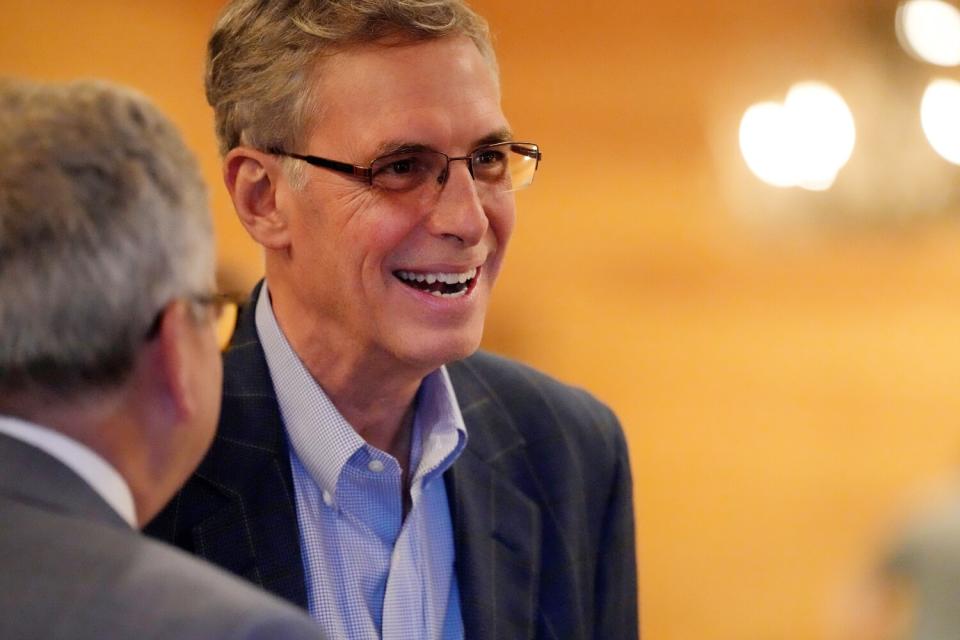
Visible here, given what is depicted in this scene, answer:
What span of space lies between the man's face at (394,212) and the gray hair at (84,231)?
2.05 ft

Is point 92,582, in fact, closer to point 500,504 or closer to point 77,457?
point 77,457

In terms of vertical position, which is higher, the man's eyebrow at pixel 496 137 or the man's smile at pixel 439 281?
the man's eyebrow at pixel 496 137

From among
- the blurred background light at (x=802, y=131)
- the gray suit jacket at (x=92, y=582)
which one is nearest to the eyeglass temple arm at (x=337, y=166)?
the gray suit jacket at (x=92, y=582)

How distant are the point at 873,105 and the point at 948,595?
298cm

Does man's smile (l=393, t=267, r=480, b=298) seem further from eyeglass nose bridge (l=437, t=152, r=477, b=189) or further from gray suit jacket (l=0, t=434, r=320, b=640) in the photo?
gray suit jacket (l=0, t=434, r=320, b=640)

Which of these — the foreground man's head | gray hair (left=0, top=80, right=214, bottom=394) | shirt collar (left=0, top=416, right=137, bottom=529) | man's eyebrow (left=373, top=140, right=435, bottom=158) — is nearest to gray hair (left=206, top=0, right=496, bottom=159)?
the foreground man's head

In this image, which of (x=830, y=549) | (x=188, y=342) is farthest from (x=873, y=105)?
(x=188, y=342)

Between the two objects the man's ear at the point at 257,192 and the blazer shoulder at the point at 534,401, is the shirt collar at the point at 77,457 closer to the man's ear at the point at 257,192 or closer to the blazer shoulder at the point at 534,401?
the man's ear at the point at 257,192

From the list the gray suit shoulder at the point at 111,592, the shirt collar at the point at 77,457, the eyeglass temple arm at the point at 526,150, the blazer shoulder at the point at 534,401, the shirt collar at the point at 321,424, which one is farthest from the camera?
the blazer shoulder at the point at 534,401

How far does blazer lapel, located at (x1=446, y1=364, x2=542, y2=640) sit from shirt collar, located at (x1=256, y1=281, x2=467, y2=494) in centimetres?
6

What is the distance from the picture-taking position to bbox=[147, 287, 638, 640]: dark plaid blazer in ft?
4.91

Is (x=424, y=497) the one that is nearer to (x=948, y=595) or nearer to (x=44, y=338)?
(x=44, y=338)

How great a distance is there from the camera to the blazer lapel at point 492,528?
163 cm

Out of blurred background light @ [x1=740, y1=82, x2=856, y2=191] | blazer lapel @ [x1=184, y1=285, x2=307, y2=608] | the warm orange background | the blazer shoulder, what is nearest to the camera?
blazer lapel @ [x1=184, y1=285, x2=307, y2=608]
